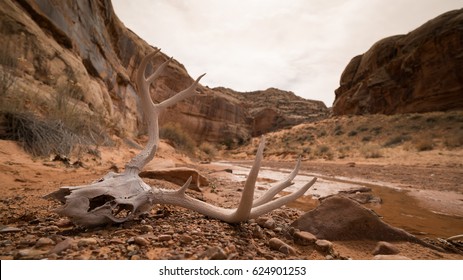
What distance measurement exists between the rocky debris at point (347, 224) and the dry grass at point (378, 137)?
13213 mm

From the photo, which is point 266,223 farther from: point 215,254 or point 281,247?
point 215,254

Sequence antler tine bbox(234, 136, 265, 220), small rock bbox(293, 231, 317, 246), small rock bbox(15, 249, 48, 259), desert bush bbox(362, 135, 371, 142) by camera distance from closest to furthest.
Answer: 1. small rock bbox(15, 249, 48, 259)
2. antler tine bbox(234, 136, 265, 220)
3. small rock bbox(293, 231, 317, 246)
4. desert bush bbox(362, 135, 371, 142)

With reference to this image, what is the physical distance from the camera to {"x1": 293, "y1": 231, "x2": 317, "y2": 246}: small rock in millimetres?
1648

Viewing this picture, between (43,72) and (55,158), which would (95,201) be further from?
(43,72)

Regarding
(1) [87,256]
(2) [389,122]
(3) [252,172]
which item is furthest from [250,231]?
(2) [389,122]

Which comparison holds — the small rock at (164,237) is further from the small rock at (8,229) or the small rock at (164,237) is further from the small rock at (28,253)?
the small rock at (8,229)

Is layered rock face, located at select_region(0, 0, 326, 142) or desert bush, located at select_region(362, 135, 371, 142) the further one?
desert bush, located at select_region(362, 135, 371, 142)

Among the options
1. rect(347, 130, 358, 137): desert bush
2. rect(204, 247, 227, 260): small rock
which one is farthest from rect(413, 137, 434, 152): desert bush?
rect(204, 247, 227, 260): small rock

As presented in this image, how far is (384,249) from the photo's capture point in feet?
5.12

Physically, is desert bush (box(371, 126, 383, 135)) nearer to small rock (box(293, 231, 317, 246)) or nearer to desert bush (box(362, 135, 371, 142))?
desert bush (box(362, 135, 371, 142))

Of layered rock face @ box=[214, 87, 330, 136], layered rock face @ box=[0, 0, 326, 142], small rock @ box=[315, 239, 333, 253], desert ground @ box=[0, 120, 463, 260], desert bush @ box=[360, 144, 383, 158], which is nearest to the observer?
desert ground @ box=[0, 120, 463, 260]

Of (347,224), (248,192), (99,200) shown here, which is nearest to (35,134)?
(99,200)

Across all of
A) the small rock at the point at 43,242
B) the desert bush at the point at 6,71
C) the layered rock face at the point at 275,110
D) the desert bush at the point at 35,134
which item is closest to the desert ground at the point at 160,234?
the small rock at the point at 43,242

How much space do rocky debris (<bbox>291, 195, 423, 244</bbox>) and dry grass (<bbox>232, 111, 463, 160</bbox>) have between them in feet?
43.3
